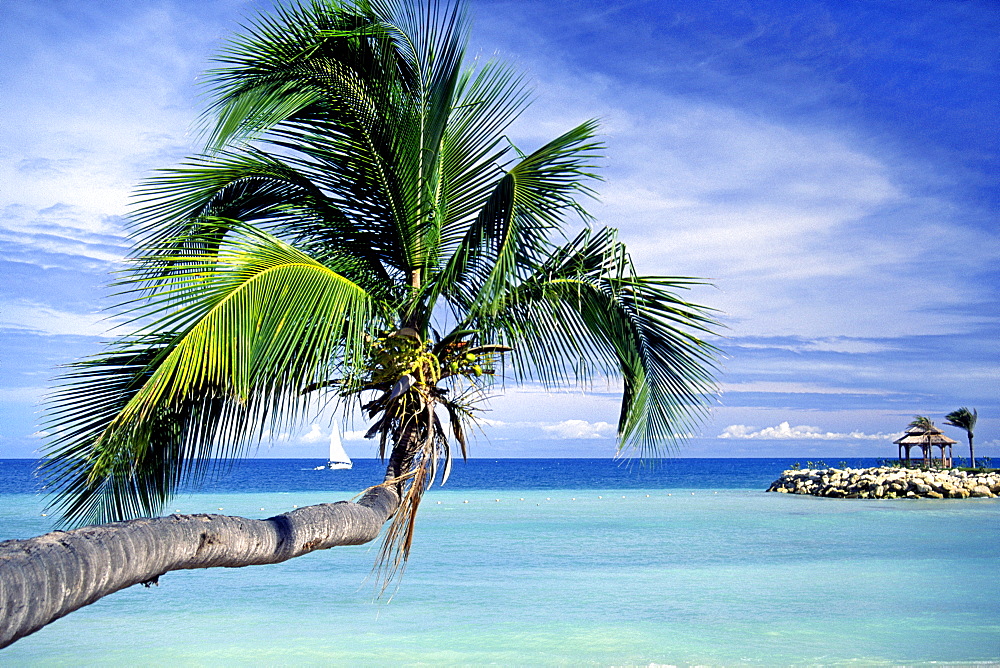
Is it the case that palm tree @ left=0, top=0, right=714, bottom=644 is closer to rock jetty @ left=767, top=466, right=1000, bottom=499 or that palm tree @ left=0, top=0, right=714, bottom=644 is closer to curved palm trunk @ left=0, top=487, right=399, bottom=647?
curved palm trunk @ left=0, top=487, right=399, bottom=647

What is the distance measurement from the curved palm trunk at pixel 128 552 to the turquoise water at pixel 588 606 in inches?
252

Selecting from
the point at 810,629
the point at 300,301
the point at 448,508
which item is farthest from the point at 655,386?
the point at 448,508

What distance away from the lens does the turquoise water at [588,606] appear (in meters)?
9.91

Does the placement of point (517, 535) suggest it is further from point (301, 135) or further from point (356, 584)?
point (301, 135)

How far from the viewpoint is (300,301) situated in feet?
12.6

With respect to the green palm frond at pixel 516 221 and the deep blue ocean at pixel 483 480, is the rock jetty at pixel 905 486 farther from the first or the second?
the green palm frond at pixel 516 221

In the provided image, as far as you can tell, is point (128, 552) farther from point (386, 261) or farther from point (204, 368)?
point (386, 261)

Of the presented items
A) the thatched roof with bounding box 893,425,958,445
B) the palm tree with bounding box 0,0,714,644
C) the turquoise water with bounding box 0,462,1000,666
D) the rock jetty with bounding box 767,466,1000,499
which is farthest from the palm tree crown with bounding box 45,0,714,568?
the thatched roof with bounding box 893,425,958,445

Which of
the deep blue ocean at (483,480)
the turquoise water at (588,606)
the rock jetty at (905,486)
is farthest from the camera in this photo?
the deep blue ocean at (483,480)

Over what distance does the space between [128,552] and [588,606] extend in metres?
10.9

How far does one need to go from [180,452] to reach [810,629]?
9.38 metres

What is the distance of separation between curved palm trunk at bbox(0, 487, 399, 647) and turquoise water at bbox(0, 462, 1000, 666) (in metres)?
6.40

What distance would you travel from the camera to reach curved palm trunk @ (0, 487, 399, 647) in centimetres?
227

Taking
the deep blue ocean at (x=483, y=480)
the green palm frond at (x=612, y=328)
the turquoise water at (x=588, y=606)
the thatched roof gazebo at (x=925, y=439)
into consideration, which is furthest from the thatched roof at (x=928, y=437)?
the green palm frond at (x=612, y=328)
